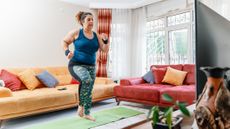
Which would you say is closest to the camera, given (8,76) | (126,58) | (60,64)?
(8,76)

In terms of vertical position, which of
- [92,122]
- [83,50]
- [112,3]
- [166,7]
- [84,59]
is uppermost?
[112,3]

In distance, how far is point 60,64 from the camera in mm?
4930

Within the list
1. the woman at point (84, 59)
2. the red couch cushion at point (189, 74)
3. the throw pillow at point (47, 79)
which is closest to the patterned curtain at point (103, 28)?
the throw pillow at point (47, 79)

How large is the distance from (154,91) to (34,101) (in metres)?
1.87

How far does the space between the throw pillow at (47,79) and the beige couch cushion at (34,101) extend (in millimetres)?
699

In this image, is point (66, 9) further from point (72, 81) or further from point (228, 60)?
point (228, 60)

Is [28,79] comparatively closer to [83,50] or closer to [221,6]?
[83,50]

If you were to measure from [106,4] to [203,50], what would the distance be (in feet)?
15.4

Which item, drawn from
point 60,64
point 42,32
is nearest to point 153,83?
point 60,64

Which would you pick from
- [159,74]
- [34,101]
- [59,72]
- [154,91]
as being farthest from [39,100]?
[159,74]

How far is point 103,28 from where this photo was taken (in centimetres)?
553

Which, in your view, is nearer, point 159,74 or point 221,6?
point 221,6

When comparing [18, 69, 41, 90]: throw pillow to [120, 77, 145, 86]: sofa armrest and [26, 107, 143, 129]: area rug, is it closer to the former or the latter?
[26, 107, 143, 129]: area rug

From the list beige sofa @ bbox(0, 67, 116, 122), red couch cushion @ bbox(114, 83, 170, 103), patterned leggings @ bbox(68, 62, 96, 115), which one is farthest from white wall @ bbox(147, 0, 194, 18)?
patterned leggings @ bbox(68, 62, 96, 115)
